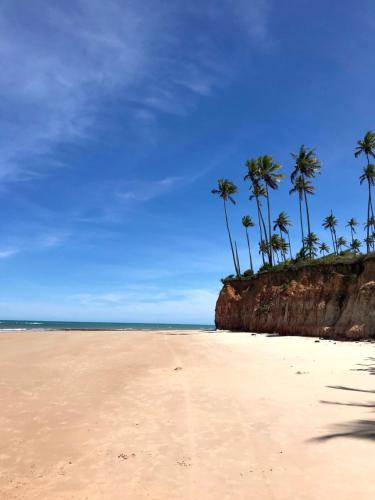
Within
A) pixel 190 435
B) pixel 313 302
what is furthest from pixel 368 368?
pixel 313 302

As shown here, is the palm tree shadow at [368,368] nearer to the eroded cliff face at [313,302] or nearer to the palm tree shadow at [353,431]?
the palm tree shadow at [353,431]

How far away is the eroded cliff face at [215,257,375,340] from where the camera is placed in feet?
86.2

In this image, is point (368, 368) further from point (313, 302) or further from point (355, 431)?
point (313, 302)

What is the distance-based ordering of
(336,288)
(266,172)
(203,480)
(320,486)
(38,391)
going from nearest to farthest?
(320,486) → (203,480) → (38,391) → (336,288) → (266,172)

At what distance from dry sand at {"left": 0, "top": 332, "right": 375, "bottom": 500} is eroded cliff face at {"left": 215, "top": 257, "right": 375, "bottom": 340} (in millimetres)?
14194

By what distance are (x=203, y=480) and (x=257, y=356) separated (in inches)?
546

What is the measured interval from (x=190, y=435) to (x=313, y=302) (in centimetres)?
2826

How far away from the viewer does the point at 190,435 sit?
7.01 m

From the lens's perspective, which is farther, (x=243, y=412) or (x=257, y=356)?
(x=257, y=356)

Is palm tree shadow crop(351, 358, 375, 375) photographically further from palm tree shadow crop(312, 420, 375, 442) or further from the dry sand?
palm tree shadow crop(312, 420, 375, 442)

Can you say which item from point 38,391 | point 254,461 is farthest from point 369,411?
point 38,391

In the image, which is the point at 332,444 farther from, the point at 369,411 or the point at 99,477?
the point at 99,477

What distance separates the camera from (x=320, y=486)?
16.0ft

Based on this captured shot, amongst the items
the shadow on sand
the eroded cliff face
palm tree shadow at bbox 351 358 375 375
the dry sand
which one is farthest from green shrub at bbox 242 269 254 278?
the shadow on sand
